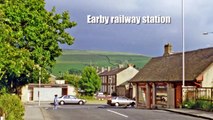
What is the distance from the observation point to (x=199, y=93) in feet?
136

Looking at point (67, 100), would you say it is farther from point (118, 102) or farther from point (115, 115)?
point (115, 115)

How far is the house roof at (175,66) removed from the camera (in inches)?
1868

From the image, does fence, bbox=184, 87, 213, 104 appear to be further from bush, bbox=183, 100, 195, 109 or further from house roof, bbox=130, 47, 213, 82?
house roof, bbox=130, 47, 213, 82

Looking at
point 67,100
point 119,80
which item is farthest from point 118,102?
point 119,80

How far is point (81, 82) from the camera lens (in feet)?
367

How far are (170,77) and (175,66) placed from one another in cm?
334

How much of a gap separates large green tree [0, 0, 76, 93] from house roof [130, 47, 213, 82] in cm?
1402

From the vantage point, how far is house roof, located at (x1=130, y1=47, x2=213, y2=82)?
47438 millimetres

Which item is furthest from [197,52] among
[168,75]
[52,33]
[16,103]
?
[16,103]

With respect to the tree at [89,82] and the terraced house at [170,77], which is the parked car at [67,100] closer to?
the terraced house at [170,77]

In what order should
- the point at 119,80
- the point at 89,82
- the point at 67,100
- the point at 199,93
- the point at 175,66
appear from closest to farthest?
the point at 199,93 → the point at 175,66 → the point at 67,100 → the point at 89,82 → the point at 119,80

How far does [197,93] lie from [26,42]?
15.9 meters

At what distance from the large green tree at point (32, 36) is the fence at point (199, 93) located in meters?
11.8

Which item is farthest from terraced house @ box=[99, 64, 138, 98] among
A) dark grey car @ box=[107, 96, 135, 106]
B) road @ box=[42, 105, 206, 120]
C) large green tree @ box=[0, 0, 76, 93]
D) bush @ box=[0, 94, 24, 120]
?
bush @ box=[0, 94, 24, 120]
